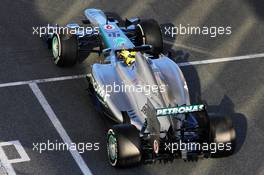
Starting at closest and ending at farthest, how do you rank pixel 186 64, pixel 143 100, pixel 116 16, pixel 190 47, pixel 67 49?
pixel 143 100 < pixel 67 49 < pixel 186 64 < pixel 190 47 < pixel 116 16

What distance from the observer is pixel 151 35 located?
14062 mm

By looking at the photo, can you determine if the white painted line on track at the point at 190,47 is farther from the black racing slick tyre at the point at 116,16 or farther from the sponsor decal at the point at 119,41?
the sponsor decal at the point at 119,41

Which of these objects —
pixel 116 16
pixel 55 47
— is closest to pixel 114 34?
pixel 55 47

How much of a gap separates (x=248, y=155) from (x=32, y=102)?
3.91 m

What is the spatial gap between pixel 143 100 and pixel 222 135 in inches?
57.1

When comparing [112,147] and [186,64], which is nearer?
[112,147]

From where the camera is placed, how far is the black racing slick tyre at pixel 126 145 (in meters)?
10.9

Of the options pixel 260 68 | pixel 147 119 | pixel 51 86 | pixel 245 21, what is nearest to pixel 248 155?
pixel 147 119

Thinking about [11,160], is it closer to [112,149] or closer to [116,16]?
[112,149]

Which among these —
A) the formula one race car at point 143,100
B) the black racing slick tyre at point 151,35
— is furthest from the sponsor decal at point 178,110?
the black racing slick tyre at point 151,35

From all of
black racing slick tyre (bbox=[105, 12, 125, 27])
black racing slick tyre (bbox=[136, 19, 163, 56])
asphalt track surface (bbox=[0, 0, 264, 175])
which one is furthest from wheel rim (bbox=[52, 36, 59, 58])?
black racing slick tyre (bbox=[105, 12, 125, 27])

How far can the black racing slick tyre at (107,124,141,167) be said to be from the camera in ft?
Answer: 35.7

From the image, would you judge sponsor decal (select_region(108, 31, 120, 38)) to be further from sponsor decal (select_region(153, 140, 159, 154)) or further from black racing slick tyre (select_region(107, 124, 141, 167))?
sponsor decal (select_region(153, 140, 159, 154))

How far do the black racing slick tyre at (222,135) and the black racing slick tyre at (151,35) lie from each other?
303 centimetres
